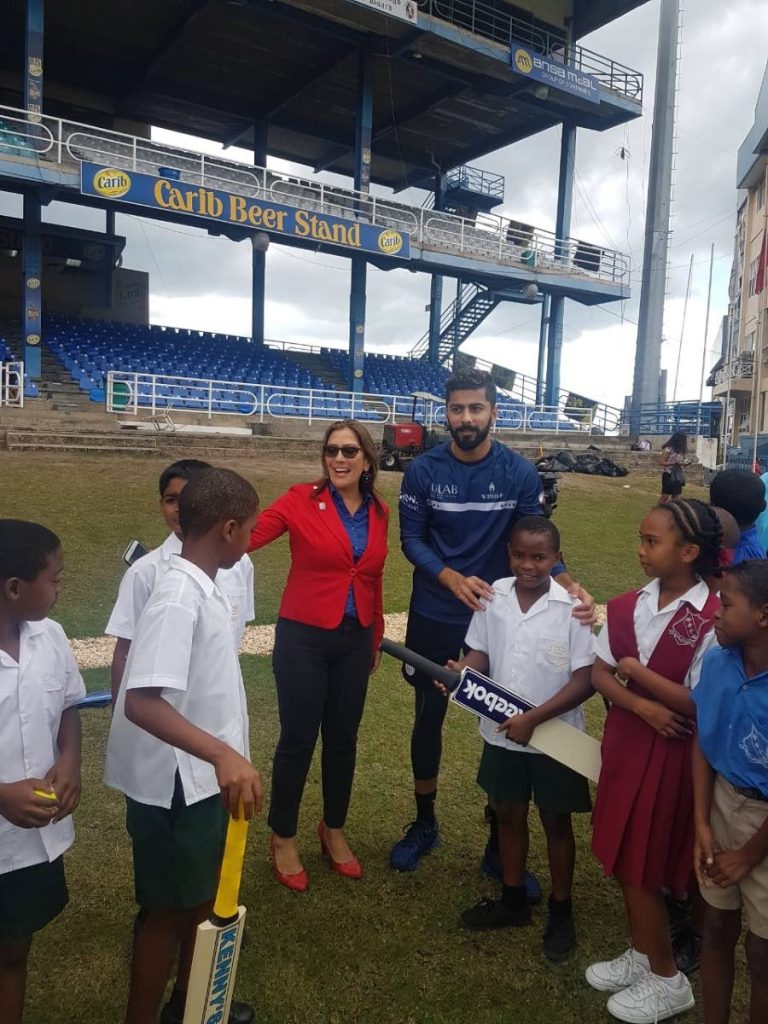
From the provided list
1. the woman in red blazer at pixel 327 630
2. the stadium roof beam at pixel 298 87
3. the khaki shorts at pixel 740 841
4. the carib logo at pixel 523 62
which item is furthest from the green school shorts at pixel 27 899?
the carib logo at pixel 523 62

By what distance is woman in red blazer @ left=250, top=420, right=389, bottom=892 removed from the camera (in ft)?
9.28

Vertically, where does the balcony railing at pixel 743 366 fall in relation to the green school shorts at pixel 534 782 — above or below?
above

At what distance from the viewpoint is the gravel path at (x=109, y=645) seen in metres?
5.29

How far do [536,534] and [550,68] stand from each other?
24.0 meters

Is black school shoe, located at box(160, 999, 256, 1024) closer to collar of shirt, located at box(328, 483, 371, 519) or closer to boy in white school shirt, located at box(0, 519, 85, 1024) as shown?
boy in white school shirt, located at box(0, 519, 85, 1024)

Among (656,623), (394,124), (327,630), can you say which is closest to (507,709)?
(656,623)

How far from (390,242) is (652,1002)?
67.2 ft

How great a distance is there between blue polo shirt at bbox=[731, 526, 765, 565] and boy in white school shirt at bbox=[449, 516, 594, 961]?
1203 millimetres

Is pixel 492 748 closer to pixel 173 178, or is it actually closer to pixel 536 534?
pixel 536 534

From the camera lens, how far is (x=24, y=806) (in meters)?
1.66

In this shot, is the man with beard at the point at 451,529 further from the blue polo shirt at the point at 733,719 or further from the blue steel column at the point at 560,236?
the blue steel column at the point at 560,236

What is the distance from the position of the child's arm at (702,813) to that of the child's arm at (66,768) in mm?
1628

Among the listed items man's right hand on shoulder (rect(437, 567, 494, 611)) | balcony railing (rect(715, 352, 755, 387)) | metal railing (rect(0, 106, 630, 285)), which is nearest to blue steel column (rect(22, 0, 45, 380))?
metal railing (rect(0, 106, 630, 285))

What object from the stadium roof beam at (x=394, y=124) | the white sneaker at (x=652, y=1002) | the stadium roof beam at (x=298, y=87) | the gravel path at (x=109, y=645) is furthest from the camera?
the stadium roof beam at (x=394, y=124)
